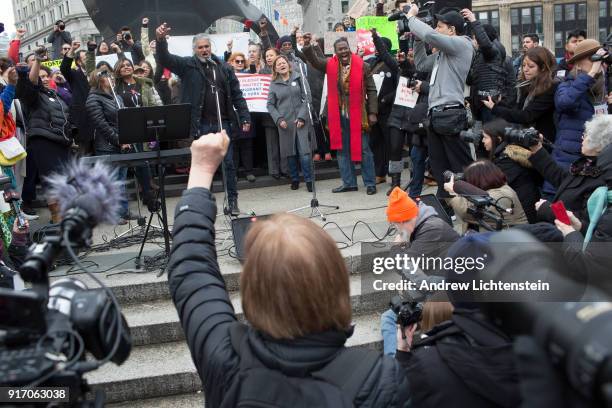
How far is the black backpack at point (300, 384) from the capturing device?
1491 mm

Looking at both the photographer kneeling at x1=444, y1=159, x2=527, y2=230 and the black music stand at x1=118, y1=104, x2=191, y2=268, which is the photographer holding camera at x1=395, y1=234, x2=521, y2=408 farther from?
the black music stand at x1=118, y1=104, x2=191, y2=268

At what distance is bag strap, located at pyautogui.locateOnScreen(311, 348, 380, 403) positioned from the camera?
5.04 ft

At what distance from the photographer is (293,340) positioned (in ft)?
5.13

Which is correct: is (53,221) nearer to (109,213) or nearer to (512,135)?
(512,135)

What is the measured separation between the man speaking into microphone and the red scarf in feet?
4.21

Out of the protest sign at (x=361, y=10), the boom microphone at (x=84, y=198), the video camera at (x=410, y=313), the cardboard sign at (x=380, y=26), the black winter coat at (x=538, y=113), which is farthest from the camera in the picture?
the protest sign at (x=361, y=10)

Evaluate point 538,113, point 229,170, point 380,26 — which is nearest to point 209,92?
point 229,170

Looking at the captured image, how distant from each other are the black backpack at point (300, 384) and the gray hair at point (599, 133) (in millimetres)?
3429

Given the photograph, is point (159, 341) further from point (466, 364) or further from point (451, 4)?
point (451, 4)

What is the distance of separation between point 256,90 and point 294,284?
8.25 meters

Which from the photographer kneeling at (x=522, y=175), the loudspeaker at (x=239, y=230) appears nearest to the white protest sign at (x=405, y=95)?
the photographer kneeling at (x=522, y=175)

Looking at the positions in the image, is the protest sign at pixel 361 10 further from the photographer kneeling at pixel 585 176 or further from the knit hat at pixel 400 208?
the knit hat at pixel 400 208

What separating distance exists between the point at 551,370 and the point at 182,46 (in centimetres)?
1219

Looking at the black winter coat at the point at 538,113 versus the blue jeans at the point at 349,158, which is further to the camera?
the blue jeans at the point at 349,158
